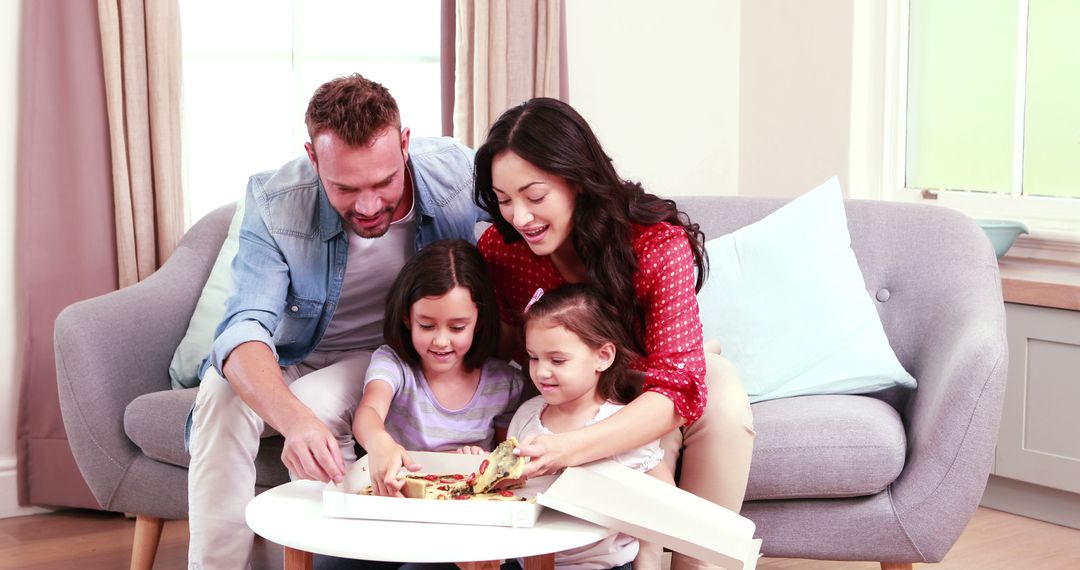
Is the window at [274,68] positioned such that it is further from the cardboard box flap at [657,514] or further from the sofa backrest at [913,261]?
the cardboard box flap at [657,514]

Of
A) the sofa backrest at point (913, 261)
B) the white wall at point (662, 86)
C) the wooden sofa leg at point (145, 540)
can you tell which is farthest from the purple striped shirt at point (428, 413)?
the white wall at point (662, 86)

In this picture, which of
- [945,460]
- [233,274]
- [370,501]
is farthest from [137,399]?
[945,460]

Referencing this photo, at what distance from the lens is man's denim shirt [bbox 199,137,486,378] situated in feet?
6.70

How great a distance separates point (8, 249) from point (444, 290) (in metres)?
1.59

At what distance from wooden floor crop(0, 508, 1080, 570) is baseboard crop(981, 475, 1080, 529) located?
30 mm

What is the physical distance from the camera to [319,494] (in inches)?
61.7

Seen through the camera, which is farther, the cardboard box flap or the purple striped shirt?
the purple striped shirt

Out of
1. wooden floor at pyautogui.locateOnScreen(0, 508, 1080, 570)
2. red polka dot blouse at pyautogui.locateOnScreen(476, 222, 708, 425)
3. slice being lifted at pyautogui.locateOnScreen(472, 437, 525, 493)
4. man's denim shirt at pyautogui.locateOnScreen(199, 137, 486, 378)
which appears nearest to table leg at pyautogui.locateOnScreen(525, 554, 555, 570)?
slice being lifted at pyautogui.locateOnScreen(472, 437, 525, 493)

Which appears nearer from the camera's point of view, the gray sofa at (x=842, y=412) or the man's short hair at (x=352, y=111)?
the man's short hair at (x=352, y=111)

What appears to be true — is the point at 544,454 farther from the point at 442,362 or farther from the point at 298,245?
the point at 298,245

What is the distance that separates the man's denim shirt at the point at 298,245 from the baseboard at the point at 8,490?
3.64 ft

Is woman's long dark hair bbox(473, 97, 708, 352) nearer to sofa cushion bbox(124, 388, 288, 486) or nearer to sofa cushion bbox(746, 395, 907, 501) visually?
sofa cushion bbox(746, 395, 907, 501)

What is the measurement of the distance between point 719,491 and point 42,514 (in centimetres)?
200

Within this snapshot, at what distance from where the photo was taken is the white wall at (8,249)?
2844 mm
